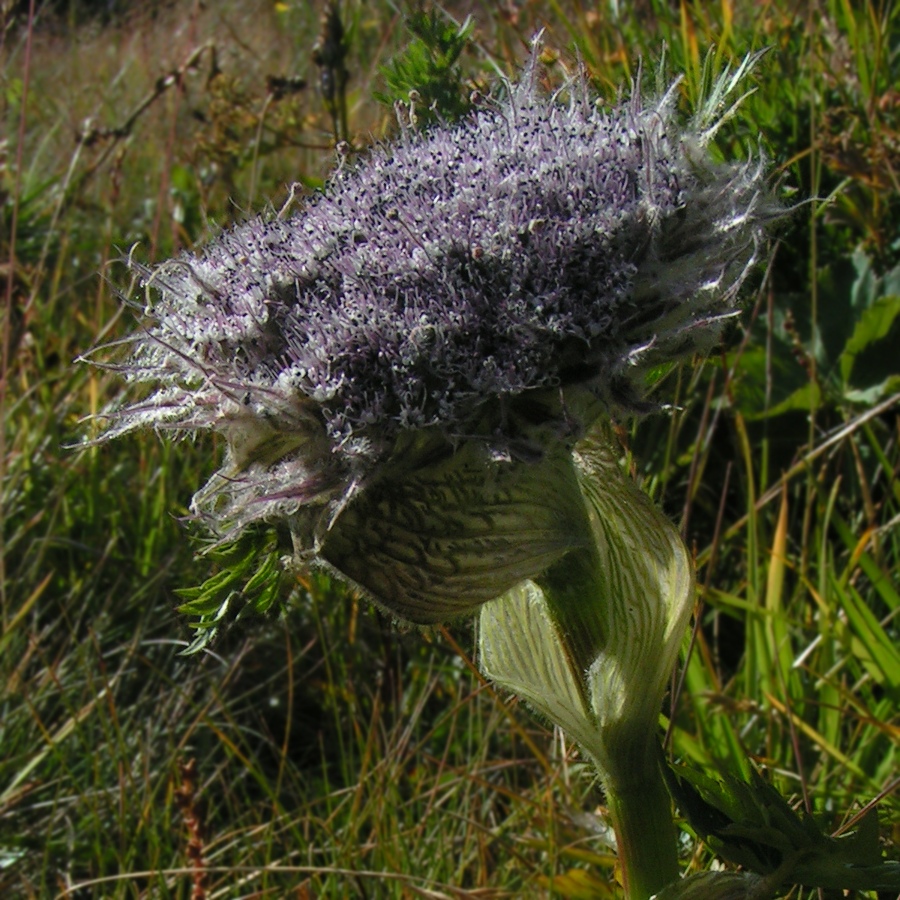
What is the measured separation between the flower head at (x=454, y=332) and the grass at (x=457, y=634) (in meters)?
0.46

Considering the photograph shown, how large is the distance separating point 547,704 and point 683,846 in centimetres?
57

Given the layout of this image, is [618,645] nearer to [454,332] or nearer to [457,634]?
[454,332]

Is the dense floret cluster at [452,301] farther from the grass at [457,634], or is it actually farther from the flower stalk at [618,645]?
the grass at [457,634]

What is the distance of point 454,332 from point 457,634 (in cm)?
130

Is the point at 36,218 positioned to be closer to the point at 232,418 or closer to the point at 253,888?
the point at 253,888

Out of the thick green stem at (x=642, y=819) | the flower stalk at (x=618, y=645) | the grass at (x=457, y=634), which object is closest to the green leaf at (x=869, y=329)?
the grass at (x=457, y=634)

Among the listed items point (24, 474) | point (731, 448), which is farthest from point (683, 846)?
point (24, 474)

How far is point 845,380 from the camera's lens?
2.64 metres

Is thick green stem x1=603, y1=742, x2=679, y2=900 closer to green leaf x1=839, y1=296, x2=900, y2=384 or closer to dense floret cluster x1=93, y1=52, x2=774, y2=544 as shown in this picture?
dense floret cluster x1=93, y1=52, x2=774, y2=544

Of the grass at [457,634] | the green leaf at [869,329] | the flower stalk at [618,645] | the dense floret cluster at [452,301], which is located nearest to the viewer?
the dense floret cluster at [452,301]

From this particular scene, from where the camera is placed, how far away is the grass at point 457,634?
1.90 m

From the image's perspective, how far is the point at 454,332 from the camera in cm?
92

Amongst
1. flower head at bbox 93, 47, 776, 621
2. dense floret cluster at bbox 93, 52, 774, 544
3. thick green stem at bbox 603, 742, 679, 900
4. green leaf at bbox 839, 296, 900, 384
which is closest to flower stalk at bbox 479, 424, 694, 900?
thick green stem at bbox 603, 742, 679, 900

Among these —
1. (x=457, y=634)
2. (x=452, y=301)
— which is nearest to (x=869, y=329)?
(x=457, y=634)
